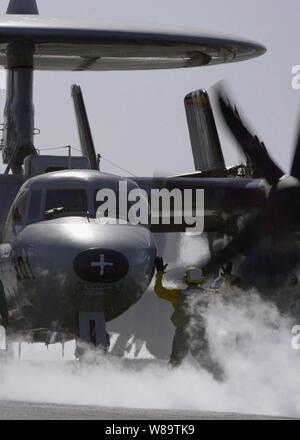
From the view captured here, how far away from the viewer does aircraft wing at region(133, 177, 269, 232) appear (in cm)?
2009

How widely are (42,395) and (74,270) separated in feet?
8.47

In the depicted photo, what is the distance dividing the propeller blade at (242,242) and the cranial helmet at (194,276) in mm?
335

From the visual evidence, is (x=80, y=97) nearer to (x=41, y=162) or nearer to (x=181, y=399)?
(x=41, y=162)

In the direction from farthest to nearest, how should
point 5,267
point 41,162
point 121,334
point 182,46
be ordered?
point 182,46 → point 121,334 → point 41,162 → point 5,267

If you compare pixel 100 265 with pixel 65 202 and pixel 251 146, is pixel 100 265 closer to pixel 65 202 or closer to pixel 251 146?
pixel 65 202

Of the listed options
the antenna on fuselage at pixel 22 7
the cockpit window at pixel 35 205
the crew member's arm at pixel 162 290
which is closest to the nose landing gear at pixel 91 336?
the crew member's arm at pixel 162 290

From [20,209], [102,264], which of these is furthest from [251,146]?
[20,209]

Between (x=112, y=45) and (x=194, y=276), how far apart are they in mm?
18810

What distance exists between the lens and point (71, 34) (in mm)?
35750

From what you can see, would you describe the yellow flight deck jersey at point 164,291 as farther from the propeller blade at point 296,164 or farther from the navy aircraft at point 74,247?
the propeller blade at point 296,164

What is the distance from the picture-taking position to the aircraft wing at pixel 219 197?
20.1 metres
